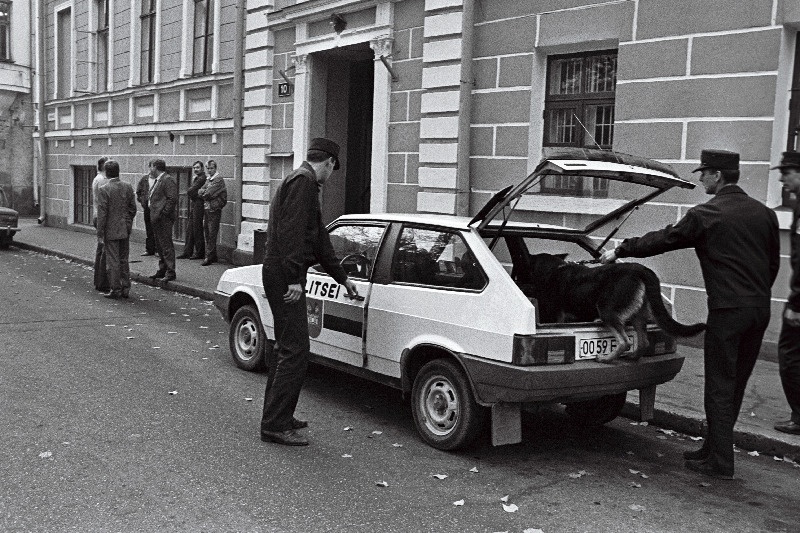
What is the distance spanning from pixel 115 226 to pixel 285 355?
7.31 m

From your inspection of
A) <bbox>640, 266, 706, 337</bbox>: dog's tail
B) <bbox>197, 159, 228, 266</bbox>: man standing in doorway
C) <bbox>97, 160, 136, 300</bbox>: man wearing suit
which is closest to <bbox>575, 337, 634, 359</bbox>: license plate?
<bbox>640, 266, 706, 337</bbox>: dog's tail

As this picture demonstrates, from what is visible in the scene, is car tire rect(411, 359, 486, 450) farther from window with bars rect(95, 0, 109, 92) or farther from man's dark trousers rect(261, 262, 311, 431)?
window with bars rect(95, 0, 109, 92)

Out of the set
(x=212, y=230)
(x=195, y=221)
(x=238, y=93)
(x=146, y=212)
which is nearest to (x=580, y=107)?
(x=238, y=93)

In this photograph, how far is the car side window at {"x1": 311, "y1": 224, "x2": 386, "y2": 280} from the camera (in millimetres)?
6246

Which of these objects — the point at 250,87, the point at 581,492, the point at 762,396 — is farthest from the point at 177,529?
the point at 250,87

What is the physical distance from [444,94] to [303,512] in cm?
830

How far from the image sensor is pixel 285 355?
5578mm

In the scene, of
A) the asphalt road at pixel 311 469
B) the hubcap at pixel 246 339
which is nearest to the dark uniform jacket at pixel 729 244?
the asphalt road at pixel 311 469

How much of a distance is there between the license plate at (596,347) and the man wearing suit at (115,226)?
8.36 m

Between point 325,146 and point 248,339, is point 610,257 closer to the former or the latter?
point 325,146

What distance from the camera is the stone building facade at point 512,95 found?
27.6 ft

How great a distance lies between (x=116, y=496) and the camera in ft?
14.6

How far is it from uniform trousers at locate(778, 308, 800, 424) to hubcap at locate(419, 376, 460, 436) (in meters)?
2.34

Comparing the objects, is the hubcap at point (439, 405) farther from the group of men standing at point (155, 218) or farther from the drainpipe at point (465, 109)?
the group of men standing at point (155, 218)
